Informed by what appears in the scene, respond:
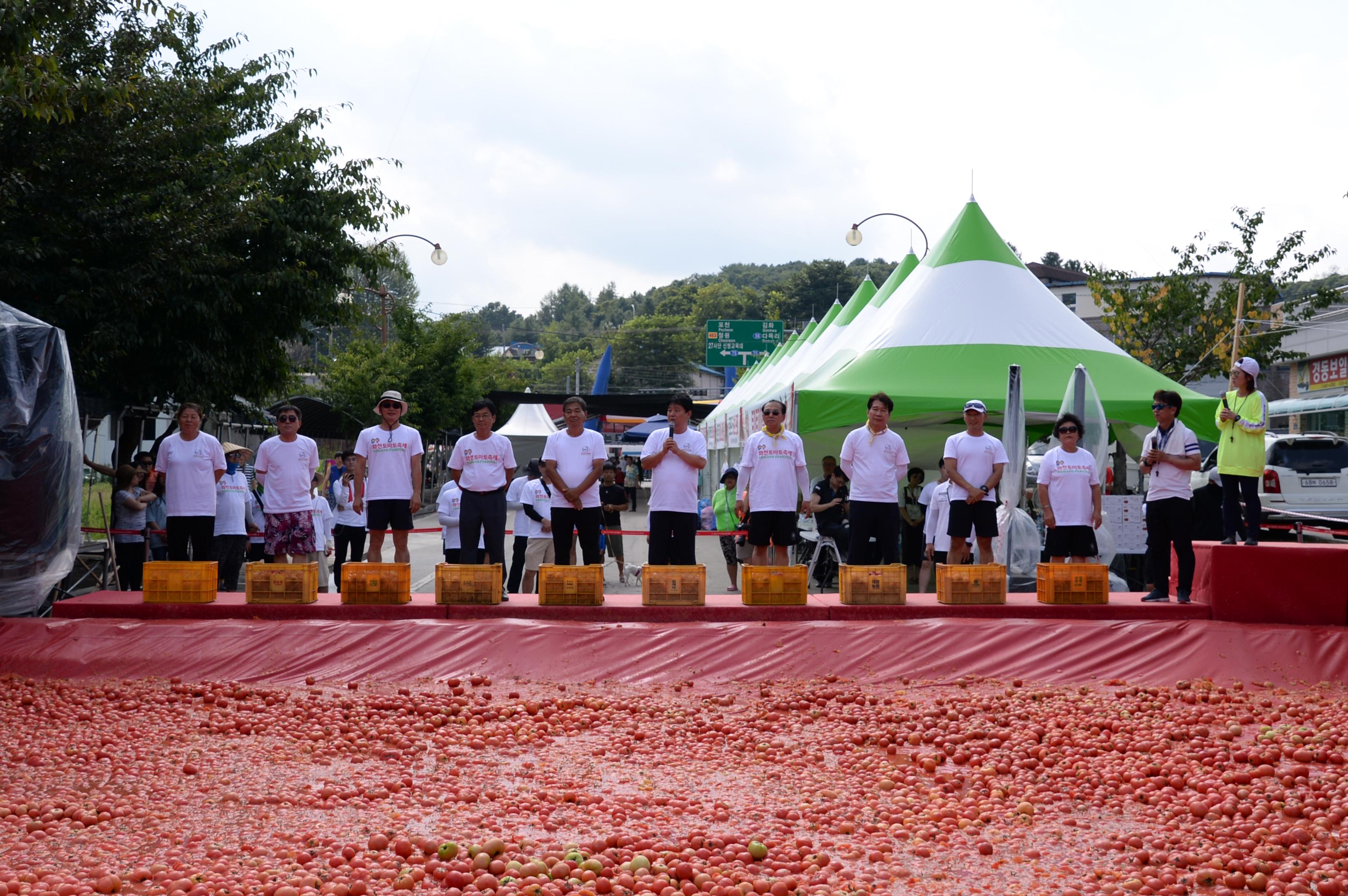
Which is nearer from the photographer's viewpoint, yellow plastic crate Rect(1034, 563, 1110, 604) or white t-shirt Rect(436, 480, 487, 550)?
yellow plastic crate Rect(1034, 563, 1110, 604)

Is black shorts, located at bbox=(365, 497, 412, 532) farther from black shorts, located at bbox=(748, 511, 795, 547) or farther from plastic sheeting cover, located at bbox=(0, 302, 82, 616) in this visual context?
black shorts, located at bbox=(748, 511, 795, 547)

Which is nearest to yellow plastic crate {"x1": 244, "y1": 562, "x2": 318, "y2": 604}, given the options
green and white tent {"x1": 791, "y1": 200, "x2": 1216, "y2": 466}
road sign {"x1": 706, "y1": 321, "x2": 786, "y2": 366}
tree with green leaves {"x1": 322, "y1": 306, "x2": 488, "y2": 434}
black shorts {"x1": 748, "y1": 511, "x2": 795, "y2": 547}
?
black shorts {"x1": 748, "y1": 511, "x2": 795, "y2": 547}

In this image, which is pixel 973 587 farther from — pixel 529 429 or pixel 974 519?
pixel 529 429

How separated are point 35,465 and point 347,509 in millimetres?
3236

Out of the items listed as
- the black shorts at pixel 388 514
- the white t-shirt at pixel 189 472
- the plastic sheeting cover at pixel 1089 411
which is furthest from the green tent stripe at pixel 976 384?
the white t-shirt at pixel 189 472

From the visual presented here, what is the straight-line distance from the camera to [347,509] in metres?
10.7

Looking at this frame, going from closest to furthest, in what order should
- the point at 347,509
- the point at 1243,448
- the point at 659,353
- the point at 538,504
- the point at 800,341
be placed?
the point at 1243,448 → the point at 538,504 → the point at 347,509 → the point at 800,341 → the point at 659,353

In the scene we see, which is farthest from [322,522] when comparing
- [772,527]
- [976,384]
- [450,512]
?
[976,384]

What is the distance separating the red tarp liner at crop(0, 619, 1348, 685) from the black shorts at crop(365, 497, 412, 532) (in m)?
1.12

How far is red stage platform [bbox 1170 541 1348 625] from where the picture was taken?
7.35 m

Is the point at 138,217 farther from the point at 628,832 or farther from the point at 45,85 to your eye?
the point at 628,832

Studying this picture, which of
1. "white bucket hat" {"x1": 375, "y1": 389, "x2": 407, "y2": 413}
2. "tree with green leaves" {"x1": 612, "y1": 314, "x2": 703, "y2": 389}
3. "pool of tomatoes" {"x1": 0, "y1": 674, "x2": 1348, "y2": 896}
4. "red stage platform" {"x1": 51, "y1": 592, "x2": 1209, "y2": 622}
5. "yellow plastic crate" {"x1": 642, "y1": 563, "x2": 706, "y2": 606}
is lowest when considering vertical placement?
"pool of tomatoes" {"x1": 0, "y1": 674, "x2": 1348, "y2": 896}

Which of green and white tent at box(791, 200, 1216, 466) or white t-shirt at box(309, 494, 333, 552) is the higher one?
green and white tent at box(791, 200, 1216, 466)

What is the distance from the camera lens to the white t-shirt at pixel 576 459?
28.1 feet
